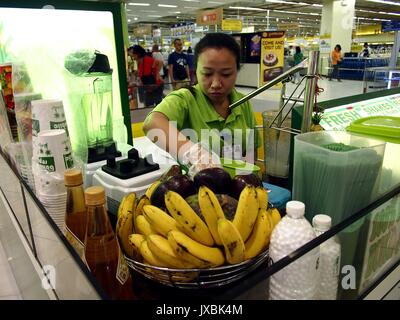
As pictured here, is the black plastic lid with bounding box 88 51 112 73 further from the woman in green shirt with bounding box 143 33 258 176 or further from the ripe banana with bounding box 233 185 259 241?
the ripe banana with bounding box 233 185 259 241

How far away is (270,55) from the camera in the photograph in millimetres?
12836

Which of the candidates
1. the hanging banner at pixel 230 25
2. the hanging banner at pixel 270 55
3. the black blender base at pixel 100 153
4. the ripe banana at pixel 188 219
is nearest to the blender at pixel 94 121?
the black blender base at pixel 100 153

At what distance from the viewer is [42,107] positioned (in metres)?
1.09

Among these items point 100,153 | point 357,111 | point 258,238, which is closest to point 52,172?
point 100,153

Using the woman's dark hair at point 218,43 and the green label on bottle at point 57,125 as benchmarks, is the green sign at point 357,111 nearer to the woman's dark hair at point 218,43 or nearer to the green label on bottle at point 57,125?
the woman's dark hair at point 218,43

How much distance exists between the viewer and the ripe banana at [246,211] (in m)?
0.71

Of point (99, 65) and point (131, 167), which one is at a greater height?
point (99, 65)

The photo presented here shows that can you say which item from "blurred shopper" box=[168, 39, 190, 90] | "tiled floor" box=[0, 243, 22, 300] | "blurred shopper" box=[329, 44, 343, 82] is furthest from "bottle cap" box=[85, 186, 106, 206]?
"blurred shopper" box=[329, 44, 343, 82]

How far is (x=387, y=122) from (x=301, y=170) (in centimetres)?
47

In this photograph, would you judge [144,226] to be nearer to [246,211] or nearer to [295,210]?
[246,211]

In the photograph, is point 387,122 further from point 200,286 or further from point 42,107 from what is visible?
point 42,107

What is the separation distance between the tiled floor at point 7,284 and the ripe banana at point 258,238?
3.50 ft

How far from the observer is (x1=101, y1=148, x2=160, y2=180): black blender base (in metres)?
1.09

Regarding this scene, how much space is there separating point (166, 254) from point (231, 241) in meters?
0.14
